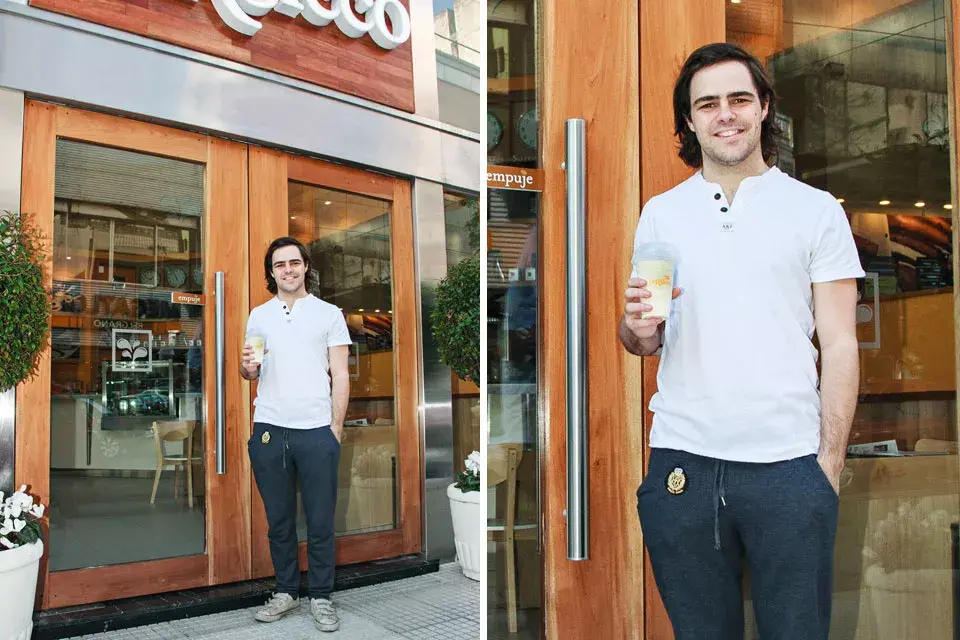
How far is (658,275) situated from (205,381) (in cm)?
322

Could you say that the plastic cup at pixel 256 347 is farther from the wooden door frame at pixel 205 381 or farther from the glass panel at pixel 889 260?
the glass panel at pixel 889 260

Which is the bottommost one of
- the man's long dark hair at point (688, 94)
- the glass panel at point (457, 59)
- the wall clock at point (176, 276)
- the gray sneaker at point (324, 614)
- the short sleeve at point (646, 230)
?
the gray sneaker at point (324, 614)

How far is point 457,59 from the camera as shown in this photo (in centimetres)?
526

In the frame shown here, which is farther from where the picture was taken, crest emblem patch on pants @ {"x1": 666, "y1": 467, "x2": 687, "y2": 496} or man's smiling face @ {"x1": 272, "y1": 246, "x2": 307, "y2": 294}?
man's smiling face @ {"x1": 272, "y1": 246, "x2": 307, "y2": 294}

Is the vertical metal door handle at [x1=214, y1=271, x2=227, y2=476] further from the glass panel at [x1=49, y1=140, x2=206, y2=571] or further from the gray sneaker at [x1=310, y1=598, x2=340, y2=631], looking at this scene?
the gray sneaker at [x1=310, y1=598, x2=340, y2=631]

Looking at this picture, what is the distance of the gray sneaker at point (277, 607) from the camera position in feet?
13.0

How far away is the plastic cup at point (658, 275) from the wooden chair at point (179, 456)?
3.22 m

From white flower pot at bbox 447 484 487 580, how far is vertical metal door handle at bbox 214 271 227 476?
121cm

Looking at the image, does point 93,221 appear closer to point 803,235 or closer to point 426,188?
point 426,188

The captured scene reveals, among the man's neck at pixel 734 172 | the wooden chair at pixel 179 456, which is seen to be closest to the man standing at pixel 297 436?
the wooden chair at pixel 179 456

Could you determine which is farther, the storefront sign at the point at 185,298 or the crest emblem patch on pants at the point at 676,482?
the storefront sign at the point at 185,298

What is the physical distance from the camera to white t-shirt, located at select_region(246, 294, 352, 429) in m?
3.98

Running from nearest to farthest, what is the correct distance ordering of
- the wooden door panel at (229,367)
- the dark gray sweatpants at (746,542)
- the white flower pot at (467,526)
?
1. the dark gray sweatpants at (746,542)
2. the wooden door panel at (229,367)
3. the white flower pot at (467,526)

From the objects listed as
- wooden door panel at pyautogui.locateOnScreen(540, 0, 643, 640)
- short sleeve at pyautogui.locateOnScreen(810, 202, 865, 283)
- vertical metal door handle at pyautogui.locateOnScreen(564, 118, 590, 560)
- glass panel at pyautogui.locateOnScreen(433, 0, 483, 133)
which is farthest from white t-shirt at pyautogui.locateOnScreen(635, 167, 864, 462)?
glass panel at pyautogui.locateOnScreen(433, 0, 483, 133)
